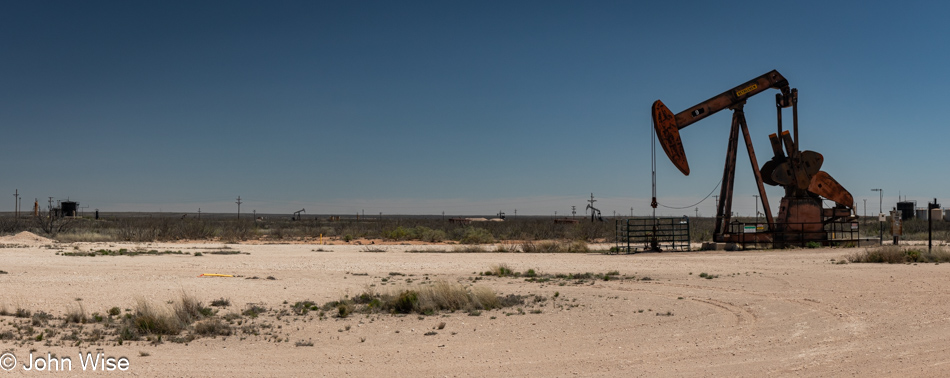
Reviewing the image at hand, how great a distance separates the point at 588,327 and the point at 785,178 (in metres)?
22.4

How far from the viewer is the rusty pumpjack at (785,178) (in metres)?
30.1

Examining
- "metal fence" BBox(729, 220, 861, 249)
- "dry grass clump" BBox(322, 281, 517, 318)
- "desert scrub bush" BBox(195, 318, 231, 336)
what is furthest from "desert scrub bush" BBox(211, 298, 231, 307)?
"metal fence" BBox(729, 220, 861, 249)

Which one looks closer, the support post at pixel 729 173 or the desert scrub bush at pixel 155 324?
the desert scrub bush at pixel 155 324

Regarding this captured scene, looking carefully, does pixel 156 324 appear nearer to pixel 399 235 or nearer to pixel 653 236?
pixel 653 236

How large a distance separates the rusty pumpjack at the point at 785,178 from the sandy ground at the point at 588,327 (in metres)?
10.1

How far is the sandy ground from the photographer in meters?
8.48

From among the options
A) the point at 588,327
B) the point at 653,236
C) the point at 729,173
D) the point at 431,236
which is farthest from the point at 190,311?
the point at 431,236

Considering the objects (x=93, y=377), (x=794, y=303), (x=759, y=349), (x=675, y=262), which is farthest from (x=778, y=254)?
(x=93, y=377)

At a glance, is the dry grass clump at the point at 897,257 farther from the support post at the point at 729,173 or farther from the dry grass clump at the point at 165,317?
the dry grass clump at the point at 165,317

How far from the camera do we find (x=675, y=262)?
2425 centimetres

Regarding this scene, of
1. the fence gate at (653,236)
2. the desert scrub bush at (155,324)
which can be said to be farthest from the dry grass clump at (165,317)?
the fence gate at (653,236)

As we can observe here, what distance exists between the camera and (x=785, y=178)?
3042 cm

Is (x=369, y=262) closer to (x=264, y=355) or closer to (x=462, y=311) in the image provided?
(x=462, y=311)

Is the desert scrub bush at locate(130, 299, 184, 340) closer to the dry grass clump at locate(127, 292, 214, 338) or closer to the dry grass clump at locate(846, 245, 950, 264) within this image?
the dry grass clump at locate(127, 292, 214, 338)
